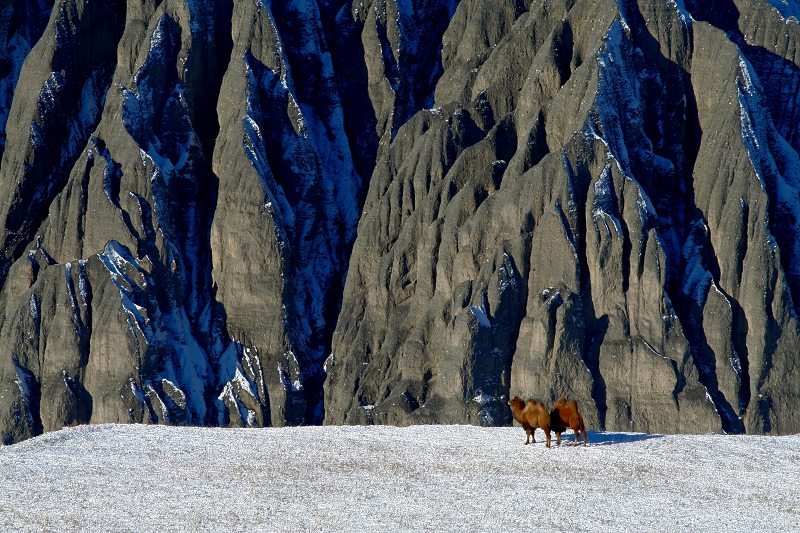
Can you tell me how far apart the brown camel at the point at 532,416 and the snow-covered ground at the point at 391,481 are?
0.42 m

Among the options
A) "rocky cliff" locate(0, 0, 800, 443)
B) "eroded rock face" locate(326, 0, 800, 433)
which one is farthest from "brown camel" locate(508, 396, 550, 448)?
"rocky cliff" locate(0, 0, 800, 443)

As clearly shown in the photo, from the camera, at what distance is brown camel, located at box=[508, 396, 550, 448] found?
A: 34469 mm

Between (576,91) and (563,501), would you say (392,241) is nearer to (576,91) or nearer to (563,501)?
(576,91)

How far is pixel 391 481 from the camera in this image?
104 ft

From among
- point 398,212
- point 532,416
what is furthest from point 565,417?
point 398,212

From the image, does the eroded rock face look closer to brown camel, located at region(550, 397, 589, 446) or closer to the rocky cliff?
the rocky cliff

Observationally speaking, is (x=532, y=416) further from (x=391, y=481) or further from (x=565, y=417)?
(x=391, y=481)

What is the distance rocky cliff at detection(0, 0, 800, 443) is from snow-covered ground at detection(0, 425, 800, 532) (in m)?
36.4

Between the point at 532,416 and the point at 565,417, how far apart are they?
830mm

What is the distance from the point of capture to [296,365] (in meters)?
86.2

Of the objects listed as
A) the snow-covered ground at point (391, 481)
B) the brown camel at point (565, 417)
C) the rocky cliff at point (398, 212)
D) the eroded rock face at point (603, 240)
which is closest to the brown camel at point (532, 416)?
the brown camel at point (565, 417)

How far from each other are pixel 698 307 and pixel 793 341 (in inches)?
187

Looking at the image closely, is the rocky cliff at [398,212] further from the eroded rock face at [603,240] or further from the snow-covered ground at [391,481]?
the snow-covered ground at [391,481]

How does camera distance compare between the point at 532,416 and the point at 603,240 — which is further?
the point at 603,240
